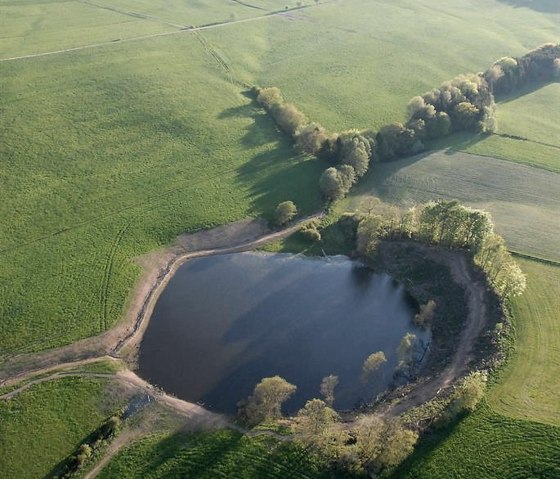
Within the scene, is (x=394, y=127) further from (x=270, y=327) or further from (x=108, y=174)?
(x=108, y=174)

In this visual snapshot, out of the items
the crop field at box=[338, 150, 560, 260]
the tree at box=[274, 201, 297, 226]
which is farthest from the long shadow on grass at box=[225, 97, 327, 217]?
the crop field at box=[338, 150, 560, 260]

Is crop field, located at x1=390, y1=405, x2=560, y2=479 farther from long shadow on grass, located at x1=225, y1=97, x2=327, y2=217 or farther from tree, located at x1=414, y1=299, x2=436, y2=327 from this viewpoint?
long shadow on grass, located at x1=225, y1=97, x2=327, y2=217

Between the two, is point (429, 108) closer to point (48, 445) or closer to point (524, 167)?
point (524, 167)

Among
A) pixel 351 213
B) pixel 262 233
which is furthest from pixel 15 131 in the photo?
pixel 351 213

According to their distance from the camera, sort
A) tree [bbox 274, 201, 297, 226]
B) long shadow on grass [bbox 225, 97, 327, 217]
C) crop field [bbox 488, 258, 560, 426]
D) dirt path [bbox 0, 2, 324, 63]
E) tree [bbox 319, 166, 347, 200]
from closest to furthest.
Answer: crop field [bbox 488, 258, 560, 426] → tree [bbox 274, 201, 297, 226] → tree [bbox 319, 166, 347, 200] → long shadow on grass [bbox 225, 97, 327, 217] → dirt path [bbox 0, 2, 324, 63]

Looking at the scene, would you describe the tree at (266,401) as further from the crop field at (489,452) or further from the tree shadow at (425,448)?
the crop field at (489,452)
